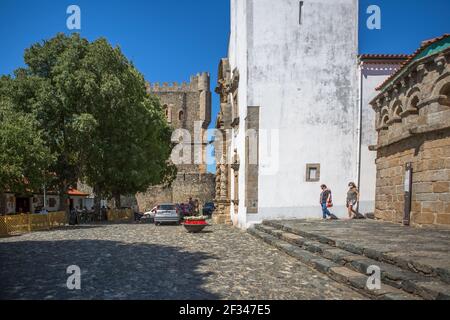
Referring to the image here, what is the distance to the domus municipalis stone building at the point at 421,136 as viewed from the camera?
10859 millimetres

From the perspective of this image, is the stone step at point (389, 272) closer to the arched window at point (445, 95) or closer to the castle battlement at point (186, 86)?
the arched window at point (445, 95)

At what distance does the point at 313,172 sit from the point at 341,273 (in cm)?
1009

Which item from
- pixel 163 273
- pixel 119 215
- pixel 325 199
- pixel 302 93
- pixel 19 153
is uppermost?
pixel 302 93

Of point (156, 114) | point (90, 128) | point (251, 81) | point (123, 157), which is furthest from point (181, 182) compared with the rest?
point (251, 81)

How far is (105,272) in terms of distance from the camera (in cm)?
790

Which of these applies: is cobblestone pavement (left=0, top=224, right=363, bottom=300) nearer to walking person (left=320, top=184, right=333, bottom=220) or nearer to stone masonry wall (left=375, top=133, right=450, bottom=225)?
stone masonry wall (left=375, top=133, right=450, bottom=225)

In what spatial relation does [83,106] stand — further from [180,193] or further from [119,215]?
[180,193]

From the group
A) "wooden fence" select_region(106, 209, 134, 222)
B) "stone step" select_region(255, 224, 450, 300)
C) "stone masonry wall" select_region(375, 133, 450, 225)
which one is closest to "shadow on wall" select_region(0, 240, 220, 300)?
"stone step" select_region(255, 224, 450, 300)

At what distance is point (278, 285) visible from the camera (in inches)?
269

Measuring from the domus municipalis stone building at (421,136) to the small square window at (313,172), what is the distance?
3.04 metres

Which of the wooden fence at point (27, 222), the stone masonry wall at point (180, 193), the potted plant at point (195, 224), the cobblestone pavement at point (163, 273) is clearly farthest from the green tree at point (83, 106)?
the stone masonry wall at point (180, 193)

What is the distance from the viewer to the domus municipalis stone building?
10.9m

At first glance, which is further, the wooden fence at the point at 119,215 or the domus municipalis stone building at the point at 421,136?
Answer: the wooden fence at the point at 119,215

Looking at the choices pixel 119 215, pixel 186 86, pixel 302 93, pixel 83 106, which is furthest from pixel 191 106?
pixel 302 93
